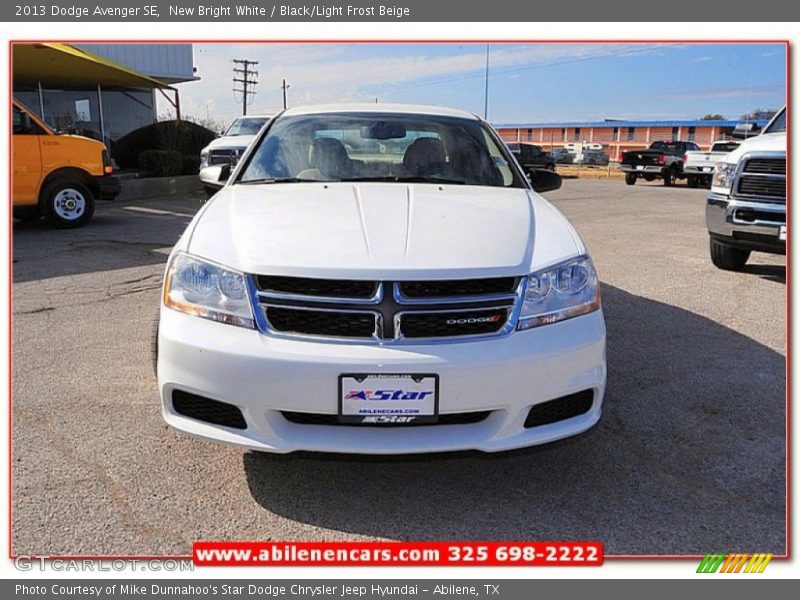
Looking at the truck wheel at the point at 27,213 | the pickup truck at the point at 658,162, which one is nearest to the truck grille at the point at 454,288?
the truck wheel at the point at 27,213

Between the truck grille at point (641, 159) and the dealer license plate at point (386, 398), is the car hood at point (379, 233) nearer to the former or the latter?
the dealer license plate at point (386, 398)

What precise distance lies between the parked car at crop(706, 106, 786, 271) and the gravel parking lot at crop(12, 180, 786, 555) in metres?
1.61

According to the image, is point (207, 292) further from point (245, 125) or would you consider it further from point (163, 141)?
point (163, 141)

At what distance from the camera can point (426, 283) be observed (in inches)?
97.0

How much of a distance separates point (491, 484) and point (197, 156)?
53.5ft

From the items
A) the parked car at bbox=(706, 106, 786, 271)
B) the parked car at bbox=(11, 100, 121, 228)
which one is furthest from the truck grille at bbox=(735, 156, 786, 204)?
the parked car at bbox=(11, 100, 121, 228)

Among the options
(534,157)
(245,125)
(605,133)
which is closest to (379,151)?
(245,125)

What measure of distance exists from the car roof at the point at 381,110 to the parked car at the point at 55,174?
255 inches

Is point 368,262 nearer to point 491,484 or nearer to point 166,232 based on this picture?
point 491,484

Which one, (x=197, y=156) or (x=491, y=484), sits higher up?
(x=197, y=156)

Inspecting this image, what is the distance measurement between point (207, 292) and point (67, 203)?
8.54 m

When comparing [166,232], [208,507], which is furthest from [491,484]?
[166,232]

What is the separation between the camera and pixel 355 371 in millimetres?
2320

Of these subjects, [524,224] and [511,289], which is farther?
[524,224]
